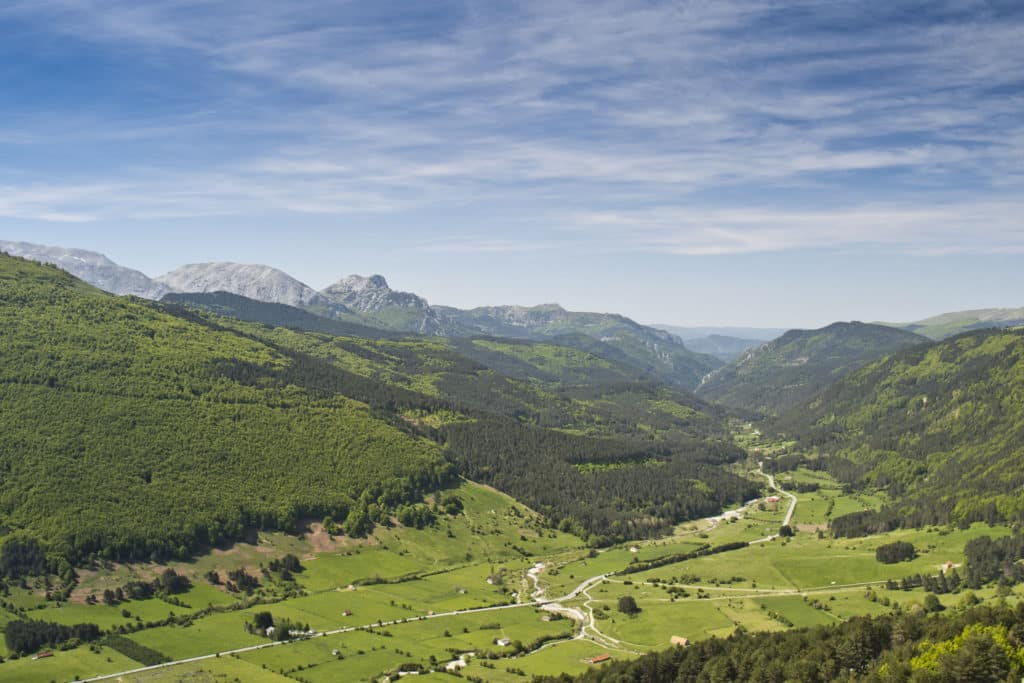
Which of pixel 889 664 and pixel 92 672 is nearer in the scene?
pixel 889 664

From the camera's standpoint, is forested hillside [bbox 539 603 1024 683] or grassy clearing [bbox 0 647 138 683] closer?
forested hillside [bbox 539 603 1024 683]

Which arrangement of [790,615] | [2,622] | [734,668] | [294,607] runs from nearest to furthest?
[734,668] < [2,622] < [790,615] < [294,607]

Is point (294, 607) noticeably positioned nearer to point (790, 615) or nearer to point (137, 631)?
point (137, 631)

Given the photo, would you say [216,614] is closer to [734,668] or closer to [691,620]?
[691,620]

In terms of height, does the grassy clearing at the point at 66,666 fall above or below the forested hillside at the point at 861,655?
below

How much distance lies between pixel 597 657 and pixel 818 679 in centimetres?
5018

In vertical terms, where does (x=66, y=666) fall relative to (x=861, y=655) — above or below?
below

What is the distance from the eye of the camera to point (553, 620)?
192 meters

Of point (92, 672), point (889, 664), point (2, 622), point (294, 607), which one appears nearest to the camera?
point (889, 664)

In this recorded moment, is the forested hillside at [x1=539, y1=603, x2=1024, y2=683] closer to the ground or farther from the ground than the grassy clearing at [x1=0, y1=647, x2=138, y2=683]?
farther from the ground

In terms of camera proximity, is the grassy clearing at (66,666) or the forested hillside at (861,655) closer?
the forested hillside at (861,655)

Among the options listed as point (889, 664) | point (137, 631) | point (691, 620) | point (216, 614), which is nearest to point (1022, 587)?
point (691, 620)

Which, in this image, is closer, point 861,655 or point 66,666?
point 861,655

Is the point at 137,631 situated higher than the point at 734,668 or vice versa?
the point at 734,668
